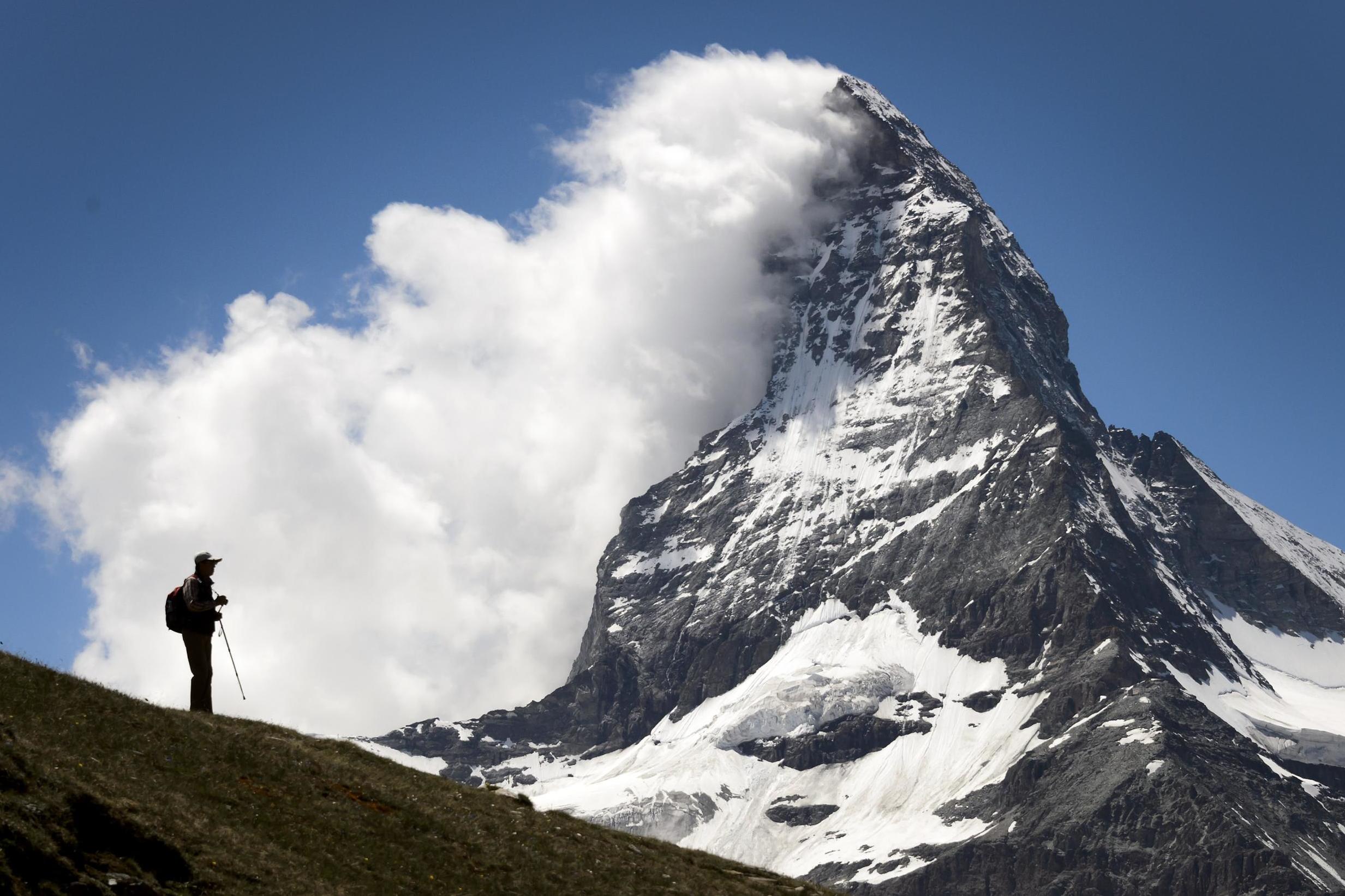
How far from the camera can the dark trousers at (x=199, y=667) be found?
4772 centimetres

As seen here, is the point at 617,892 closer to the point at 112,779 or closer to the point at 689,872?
the point at 689,872

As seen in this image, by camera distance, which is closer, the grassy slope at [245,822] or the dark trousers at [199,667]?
the grassy slope at [245,822]

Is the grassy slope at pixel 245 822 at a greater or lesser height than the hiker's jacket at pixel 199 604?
Answer: lesser

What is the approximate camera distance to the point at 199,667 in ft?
160

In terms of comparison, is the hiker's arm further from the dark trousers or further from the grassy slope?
the grassy slope

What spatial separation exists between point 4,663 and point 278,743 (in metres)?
8.21

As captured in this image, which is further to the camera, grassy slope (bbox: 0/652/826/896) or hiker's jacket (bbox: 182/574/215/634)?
hiker's jacket (bbox: 182/574/215/634)

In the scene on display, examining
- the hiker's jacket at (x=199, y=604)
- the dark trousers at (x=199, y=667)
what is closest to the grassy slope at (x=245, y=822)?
the dark trousers at (x=199, y=667)

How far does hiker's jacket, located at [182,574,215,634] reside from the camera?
154 feet

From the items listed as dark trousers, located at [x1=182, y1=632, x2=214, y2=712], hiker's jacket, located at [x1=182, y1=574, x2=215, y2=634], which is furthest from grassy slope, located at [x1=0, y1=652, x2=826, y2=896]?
hiker's jacket, located at [x1=182, y1=574, x2=215, y2=634]

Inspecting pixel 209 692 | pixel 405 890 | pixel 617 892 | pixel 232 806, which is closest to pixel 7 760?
pixel 232 806

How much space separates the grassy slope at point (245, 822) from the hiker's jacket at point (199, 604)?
8.71 feet

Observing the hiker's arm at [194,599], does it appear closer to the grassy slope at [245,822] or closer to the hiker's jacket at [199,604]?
the hiker's jacket at [199,604]

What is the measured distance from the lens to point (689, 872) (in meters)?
52.0
